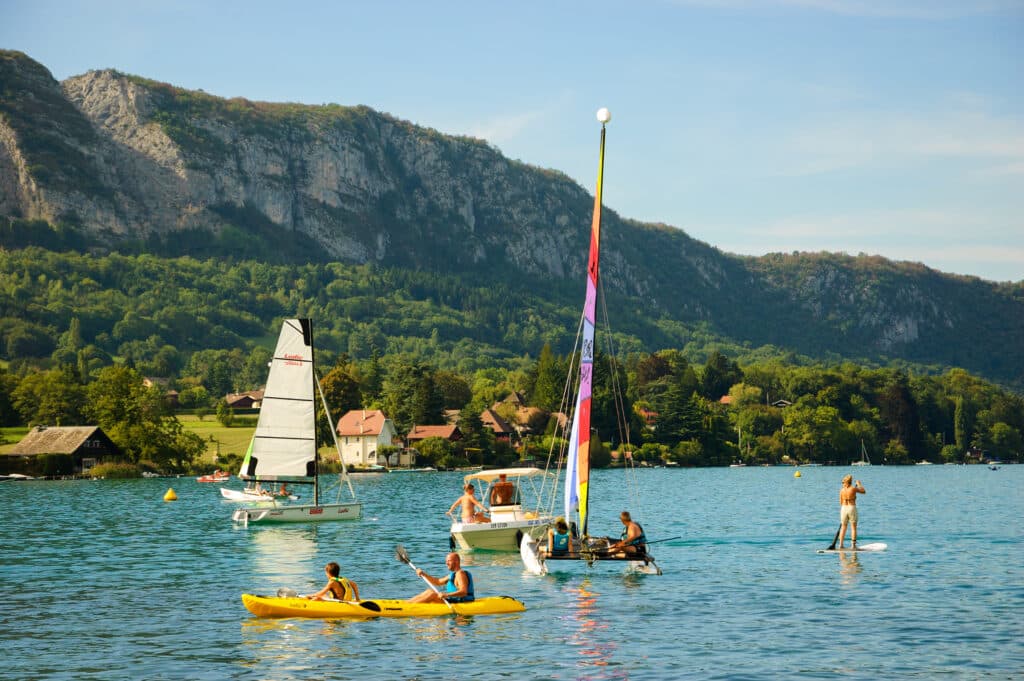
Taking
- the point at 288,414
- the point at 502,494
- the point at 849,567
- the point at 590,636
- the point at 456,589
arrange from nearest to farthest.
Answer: the point at 590,636 < the point at 456,589 < the point at 849,567 < the point at 502,494 < the point at 288,414

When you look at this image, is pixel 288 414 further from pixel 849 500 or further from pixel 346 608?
pixel 346 608

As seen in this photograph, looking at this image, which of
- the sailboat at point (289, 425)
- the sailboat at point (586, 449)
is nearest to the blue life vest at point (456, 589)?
the sailboat at point (586, 449)

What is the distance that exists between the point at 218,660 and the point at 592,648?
9.62 m

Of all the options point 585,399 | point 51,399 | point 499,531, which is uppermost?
point 51,399

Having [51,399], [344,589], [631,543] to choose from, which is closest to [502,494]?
[631,543]

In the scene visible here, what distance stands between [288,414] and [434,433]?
123 metres

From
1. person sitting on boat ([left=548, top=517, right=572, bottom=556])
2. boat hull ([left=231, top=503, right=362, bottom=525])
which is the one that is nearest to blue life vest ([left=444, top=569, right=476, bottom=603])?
person sitting on boat ([left=548, top=517, right=572, bottom=556])

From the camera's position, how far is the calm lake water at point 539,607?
2825 cm

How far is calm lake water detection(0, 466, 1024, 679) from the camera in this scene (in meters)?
28.2

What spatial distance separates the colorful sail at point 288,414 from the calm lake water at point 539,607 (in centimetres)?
429

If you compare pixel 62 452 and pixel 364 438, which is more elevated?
pixel 364 438

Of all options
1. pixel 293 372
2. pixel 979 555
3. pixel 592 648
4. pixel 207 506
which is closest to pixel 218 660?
pixel 592 648

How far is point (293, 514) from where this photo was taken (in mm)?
70875

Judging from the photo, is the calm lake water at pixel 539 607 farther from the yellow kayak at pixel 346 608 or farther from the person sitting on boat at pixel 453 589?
the person sitting on boat at pixel 453 589
